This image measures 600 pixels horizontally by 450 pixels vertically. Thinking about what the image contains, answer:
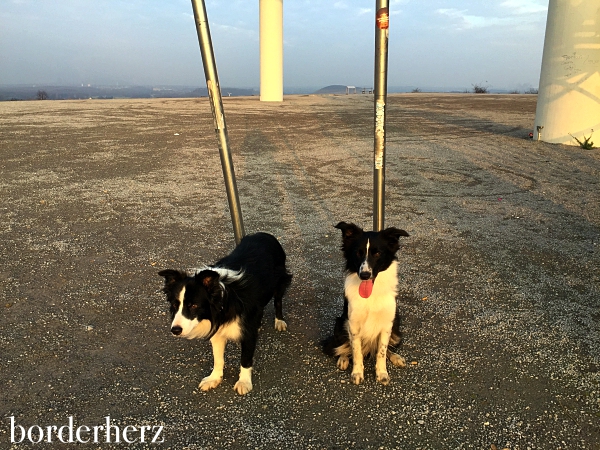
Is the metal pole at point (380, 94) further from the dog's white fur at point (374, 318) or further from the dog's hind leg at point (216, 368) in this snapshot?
the dog's hind leg at point (216, 368)

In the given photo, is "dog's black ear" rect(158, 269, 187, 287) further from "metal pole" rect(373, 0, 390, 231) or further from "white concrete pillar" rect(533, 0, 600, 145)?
"white concrete pillar" rect(533, 0, 600, 145)

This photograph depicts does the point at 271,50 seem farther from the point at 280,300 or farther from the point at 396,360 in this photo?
the point at 396,360

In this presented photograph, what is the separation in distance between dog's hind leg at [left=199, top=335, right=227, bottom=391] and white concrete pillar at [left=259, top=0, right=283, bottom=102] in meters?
31.2

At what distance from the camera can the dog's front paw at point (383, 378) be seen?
3.59m

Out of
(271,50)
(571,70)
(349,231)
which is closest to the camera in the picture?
(349,231)

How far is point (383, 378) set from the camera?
142 inches

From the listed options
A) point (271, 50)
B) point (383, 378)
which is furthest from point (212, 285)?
point (271, 50)

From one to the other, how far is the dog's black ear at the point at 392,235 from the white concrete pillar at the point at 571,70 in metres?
12.6

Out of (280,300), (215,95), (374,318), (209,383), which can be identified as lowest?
(209,383)

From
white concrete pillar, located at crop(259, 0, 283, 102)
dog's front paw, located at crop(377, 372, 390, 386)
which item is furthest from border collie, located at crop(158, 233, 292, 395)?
white concrete pillar, located at crop(259, 0, 283, 102)

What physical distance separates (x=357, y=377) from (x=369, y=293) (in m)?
0.69

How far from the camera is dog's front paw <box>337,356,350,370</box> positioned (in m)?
3.79

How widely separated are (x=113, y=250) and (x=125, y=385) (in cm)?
311

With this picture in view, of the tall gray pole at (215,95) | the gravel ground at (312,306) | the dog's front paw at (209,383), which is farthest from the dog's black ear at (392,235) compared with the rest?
the tall gray pole at (215,95)
